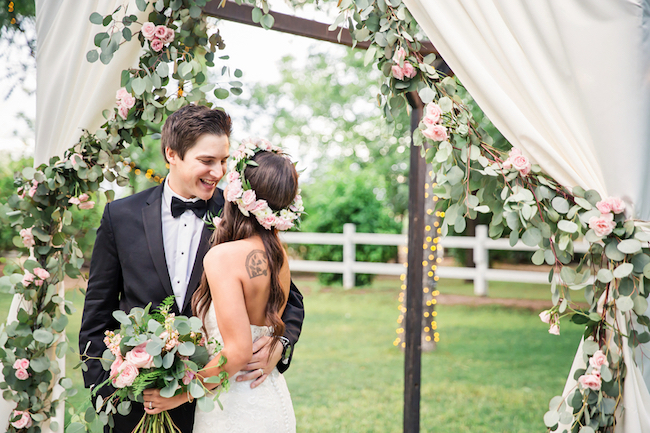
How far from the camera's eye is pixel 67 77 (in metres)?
2.54

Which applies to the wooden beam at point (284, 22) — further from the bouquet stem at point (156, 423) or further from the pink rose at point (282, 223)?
the bouquet stem at point (156, 423)

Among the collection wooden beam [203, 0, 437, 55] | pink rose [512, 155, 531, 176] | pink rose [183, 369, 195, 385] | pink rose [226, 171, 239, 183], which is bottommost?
pink rose [183, 369, 195, 385]

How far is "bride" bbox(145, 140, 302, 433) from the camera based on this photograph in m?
Answer: 1.84

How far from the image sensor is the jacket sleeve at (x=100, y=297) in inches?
87.7

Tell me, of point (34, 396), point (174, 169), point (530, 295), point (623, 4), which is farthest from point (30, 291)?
point (530, 295)

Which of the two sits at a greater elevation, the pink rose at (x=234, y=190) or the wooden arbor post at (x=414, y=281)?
the pink rose at (x=234, y=190)

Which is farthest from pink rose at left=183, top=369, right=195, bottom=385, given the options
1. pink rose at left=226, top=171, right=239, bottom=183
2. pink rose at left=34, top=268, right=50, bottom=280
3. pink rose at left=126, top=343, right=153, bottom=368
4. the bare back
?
pink rose at left=34, top=268, right=50, bottom=280

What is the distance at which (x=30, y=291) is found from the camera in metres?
2.49

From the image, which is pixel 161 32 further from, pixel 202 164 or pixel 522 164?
pixel 522 164

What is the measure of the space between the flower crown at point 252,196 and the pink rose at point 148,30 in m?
0.79

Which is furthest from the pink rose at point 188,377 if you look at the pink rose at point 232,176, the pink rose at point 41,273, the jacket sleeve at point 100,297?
the pink rose at point 41,273

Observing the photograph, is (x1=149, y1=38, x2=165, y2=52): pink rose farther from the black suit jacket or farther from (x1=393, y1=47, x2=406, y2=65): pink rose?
(x1=393, y1=47, x2=406, y2=65): pink rose

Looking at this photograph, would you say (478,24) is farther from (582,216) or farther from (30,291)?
(30,291)

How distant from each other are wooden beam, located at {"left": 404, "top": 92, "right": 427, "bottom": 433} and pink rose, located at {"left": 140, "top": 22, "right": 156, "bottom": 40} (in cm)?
159
